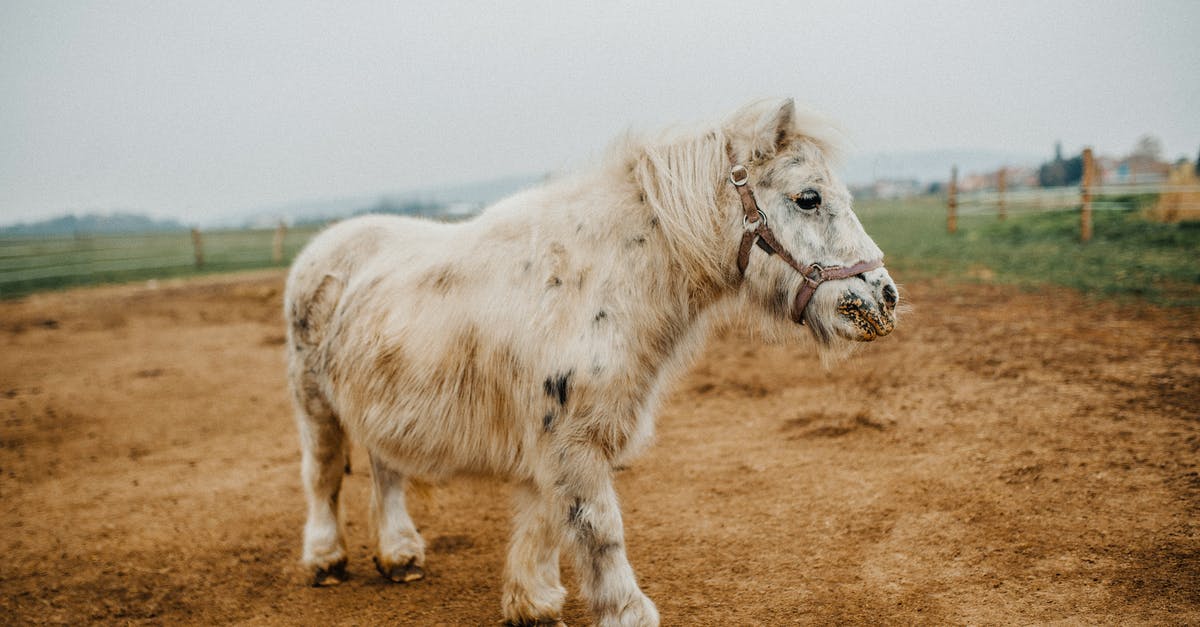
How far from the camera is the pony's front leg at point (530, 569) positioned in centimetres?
316

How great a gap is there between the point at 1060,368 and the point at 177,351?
11818mm

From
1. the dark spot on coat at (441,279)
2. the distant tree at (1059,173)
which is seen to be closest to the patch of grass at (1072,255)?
the dark spot on coat at (441,279)

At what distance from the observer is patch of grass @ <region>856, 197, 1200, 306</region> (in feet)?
34.3

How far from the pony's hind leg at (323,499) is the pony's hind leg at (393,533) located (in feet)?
0.70

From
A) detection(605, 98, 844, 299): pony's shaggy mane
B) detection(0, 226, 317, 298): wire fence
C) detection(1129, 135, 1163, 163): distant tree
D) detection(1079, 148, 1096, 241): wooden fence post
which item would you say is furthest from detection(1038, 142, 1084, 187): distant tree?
detection(605, 98, 844, 299): pony's shaggy mane

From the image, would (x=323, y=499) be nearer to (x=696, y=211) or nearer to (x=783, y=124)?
(x=696, y=211)

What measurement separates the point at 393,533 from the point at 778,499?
8.12 ft

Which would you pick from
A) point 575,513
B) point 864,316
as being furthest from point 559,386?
point 864,316

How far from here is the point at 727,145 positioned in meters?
2.85

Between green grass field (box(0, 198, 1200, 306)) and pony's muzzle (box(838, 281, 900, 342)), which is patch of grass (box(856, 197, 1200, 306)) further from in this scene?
pony's muzzle (box(838, 281, 900, 342))

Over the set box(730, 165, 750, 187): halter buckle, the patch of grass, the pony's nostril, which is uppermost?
box(730, 165, 750, 187): halter buckle

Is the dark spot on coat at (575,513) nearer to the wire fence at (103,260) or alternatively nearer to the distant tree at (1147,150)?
the wire fence at (103,260)

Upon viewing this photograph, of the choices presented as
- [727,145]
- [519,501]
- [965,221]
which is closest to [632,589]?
[519,501]

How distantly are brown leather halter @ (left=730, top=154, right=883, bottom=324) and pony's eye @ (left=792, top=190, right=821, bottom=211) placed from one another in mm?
141
